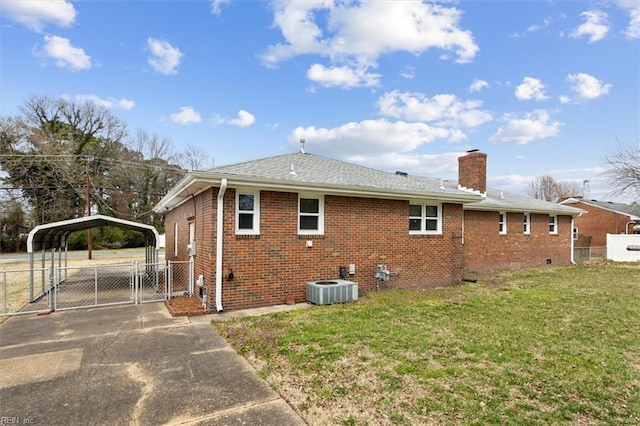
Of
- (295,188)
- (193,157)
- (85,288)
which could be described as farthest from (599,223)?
(193,157)

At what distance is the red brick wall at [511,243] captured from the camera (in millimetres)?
14875

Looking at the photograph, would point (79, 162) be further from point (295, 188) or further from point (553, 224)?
point (553, 224)

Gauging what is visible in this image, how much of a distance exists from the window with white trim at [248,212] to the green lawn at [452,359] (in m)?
2.10

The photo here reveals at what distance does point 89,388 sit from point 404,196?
332 inches

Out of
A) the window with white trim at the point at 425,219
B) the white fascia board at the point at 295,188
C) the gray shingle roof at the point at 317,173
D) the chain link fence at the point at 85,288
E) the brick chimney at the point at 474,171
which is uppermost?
the brick chimney at the point at 474,171

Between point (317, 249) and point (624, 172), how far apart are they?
84.4 feet

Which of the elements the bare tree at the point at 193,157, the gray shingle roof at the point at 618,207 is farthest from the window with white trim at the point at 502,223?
the bare tree at the point at 193,157

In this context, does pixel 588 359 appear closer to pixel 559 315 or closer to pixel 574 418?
pixel 574 418

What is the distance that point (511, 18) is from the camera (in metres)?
10.6

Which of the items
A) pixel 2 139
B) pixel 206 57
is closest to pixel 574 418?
pixel 206 57

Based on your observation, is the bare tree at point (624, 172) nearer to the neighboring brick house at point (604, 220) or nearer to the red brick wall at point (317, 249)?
the neighboring brick house at point (604, 220)

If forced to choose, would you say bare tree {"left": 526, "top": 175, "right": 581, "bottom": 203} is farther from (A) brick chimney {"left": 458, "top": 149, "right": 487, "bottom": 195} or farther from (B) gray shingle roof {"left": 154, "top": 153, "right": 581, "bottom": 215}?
(B) gray shingle roof {"left": 154, "top": 153, "right": 581, "bottom": 215}

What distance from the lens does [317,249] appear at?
8.99 meters

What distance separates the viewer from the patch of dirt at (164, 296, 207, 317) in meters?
7.43
